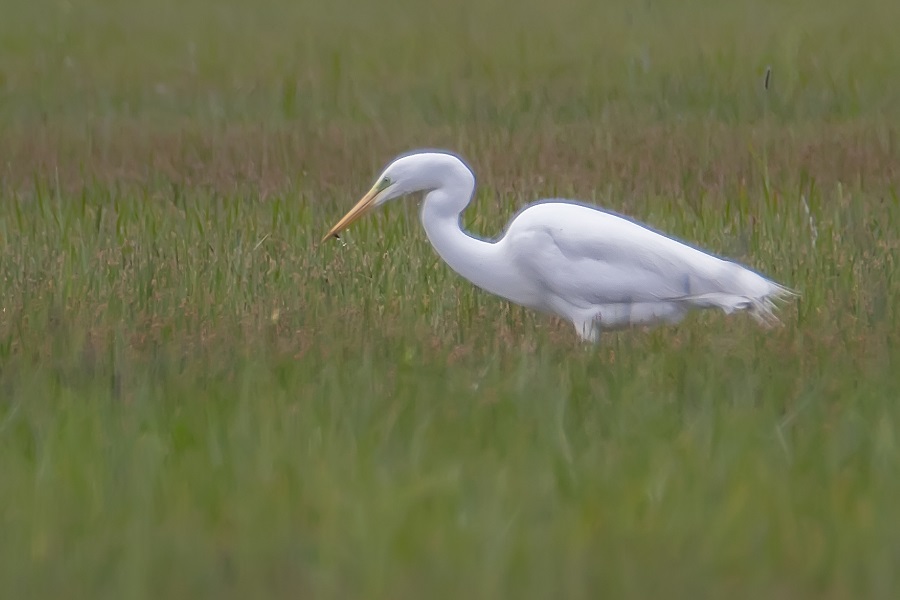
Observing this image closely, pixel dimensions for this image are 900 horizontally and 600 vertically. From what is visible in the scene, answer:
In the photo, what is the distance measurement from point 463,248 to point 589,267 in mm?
471

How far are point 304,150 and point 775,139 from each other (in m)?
2.81

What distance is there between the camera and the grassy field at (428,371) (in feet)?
9.23

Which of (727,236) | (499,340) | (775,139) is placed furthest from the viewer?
(775,139)

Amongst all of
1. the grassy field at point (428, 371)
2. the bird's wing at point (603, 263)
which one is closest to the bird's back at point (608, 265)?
the bird's wing at point (603, 263)

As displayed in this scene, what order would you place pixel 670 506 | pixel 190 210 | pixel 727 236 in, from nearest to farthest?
pixel 670 506 < pixel 727 236 < pixel 190 210

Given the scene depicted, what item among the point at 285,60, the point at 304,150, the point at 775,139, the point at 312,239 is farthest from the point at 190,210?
the point at 285,60

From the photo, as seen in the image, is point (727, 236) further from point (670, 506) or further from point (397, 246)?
point (670, 506)

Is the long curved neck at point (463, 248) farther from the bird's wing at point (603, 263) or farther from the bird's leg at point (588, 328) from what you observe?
the bird's leg at point (588, 328)

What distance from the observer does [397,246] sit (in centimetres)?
627

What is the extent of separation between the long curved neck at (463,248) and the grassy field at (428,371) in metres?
0.15

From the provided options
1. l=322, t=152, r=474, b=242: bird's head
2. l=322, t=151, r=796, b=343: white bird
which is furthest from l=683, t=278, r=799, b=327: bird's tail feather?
l=322, t=152, r=474, b=242: bird's head

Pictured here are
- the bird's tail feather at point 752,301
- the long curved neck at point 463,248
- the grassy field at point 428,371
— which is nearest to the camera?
the grassy field at point 428,371

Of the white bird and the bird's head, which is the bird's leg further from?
the bird's head

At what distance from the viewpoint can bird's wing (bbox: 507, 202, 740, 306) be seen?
493cm
